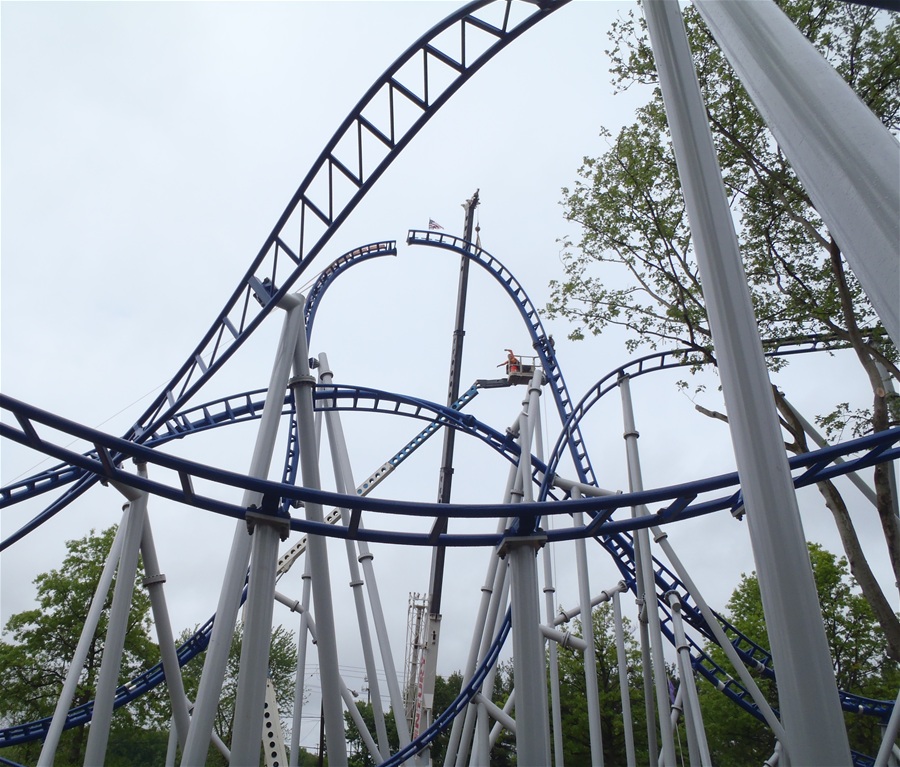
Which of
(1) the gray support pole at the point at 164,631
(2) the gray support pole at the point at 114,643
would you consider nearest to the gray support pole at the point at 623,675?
(1) the gray support pole at the point at 164,631

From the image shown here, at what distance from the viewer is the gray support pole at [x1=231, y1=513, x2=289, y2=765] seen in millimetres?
4797

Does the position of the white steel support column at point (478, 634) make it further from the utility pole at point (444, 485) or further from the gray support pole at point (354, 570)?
the utility pole at point (444, 485)

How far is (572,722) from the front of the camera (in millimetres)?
22781

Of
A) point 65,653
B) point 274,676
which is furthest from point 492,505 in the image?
point 274,676

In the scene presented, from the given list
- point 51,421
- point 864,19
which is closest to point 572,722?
point 864,19

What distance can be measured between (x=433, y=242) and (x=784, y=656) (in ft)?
41.3

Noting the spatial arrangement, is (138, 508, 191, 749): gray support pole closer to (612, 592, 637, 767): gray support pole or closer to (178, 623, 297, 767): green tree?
(612, 592, 637, 767): gray support pole

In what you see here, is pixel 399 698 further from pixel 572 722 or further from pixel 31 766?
pixel 572 722

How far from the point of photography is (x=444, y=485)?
16.5m

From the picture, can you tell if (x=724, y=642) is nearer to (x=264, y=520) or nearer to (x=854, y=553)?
(x=854, y=553)

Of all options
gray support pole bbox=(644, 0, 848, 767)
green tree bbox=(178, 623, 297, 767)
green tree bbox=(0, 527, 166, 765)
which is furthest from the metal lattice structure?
green tree bbox=(178, 623, 297, 767)

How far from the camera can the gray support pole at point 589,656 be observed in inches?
343

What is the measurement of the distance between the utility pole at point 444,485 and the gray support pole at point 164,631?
5384 mm

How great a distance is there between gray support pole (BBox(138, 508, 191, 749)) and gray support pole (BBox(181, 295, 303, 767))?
A: 136 centimetres
